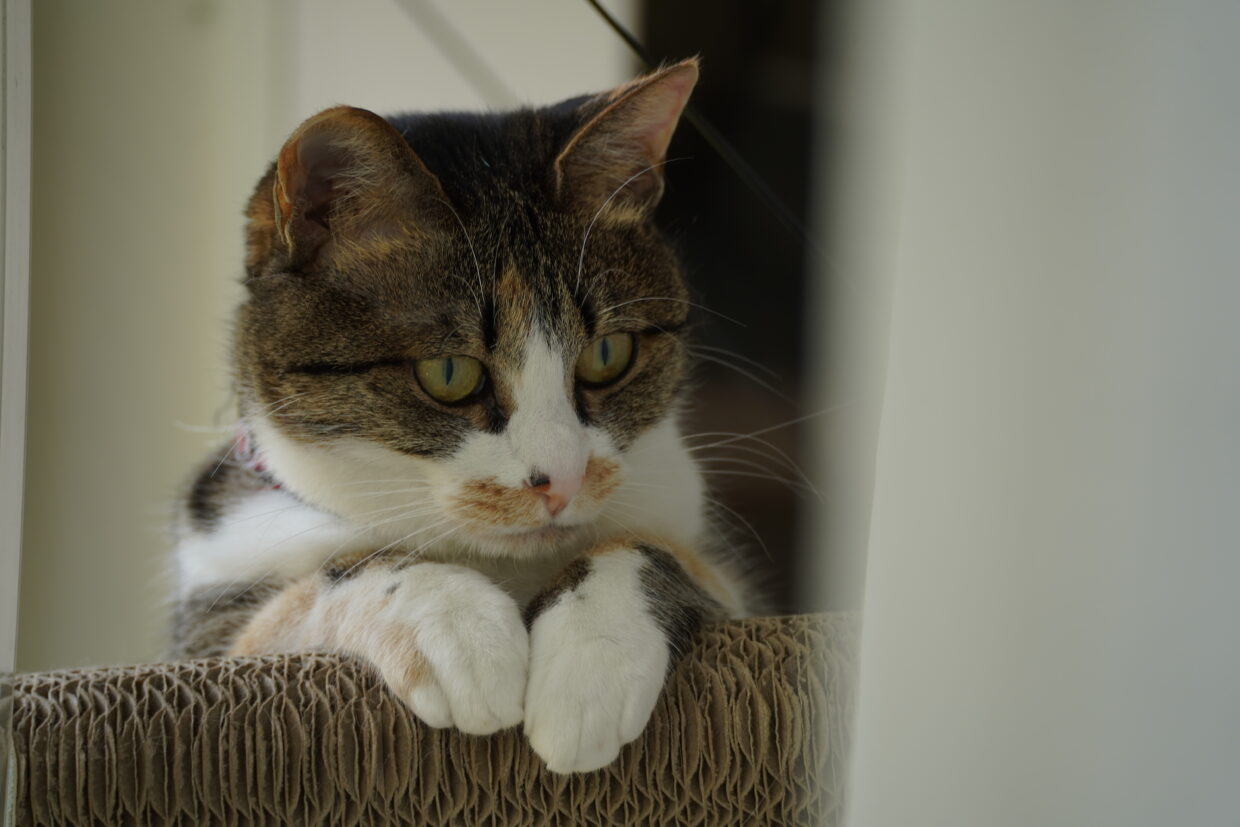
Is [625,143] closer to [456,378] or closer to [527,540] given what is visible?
[456,378]

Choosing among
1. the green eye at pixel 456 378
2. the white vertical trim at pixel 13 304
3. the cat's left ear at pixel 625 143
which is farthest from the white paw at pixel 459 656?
the cat's left ear at pixel 625 143

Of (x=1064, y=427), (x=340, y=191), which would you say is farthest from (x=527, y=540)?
(x=1064, y=427)

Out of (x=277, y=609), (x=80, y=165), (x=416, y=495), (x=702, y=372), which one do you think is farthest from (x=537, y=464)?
(x=80, y=165)

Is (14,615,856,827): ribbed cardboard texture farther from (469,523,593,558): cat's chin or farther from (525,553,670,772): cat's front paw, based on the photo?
(469,523,593,558): cat's chin

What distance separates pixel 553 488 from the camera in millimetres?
831

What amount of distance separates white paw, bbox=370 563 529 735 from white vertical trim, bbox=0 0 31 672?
0.29 m

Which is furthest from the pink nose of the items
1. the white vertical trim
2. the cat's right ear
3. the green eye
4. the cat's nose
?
the white vertical trim

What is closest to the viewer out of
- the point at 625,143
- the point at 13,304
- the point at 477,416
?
the point at 13,304

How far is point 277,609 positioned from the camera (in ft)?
3.25

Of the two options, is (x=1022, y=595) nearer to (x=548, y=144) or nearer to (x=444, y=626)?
(x=444, y=626)

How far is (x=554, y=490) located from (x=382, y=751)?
0.25 m

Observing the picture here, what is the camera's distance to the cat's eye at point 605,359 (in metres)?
0.93

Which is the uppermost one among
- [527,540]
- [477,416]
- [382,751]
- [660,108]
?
[660,108]

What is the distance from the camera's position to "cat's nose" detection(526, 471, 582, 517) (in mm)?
827
